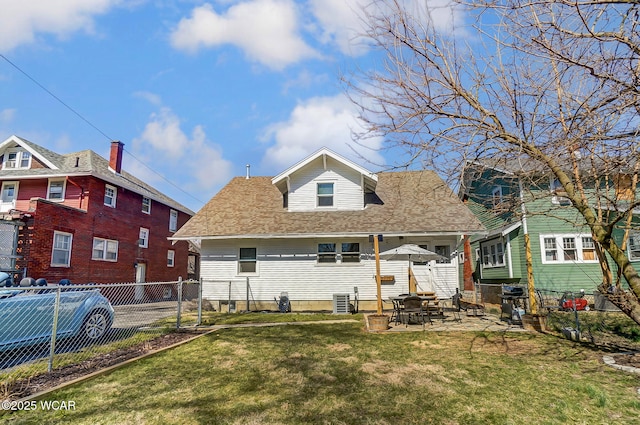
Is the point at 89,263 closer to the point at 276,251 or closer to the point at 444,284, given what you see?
the point at 276,251

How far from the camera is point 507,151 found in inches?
205

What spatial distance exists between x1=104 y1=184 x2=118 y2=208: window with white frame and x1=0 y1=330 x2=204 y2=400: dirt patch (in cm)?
1714

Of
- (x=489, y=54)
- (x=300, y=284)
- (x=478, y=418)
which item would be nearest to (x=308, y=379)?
(x=478, y=418)

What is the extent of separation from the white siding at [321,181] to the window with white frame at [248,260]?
2.79m

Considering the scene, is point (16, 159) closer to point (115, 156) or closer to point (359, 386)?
point (115, 156)

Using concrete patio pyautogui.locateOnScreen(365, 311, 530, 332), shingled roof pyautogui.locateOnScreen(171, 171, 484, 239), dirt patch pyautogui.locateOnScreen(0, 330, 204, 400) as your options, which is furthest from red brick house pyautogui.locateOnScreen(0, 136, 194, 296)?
concrete patio pyautogui.locateOnScreen(365, 311, 530, 332)

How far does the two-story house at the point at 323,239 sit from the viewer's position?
1464 cm

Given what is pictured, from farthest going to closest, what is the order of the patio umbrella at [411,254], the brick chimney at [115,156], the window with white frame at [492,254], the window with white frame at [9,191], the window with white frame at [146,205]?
the window with white frame at [146,205] < the brick chimney at [115,156] < the window with white frame at [9,191] < the window with white frame at [492,254] < the patio umbrella at [411,254]

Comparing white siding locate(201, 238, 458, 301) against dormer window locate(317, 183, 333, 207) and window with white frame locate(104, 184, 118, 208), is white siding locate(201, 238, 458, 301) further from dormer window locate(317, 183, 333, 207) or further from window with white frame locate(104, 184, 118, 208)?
window with white frame locate(104, 184, 118, 208)

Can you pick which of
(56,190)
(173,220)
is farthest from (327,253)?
(173,220)

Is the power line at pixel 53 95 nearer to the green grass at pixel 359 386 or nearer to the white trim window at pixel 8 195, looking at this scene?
the white trim window at pixel 8 195

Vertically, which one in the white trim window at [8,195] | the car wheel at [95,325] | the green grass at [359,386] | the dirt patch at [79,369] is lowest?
the green grass at [359,386]

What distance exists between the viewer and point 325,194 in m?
16.7

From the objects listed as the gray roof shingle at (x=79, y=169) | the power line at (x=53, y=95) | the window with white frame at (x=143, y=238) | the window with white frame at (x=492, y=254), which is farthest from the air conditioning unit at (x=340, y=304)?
the window with white frame at (x=143, y=238)
